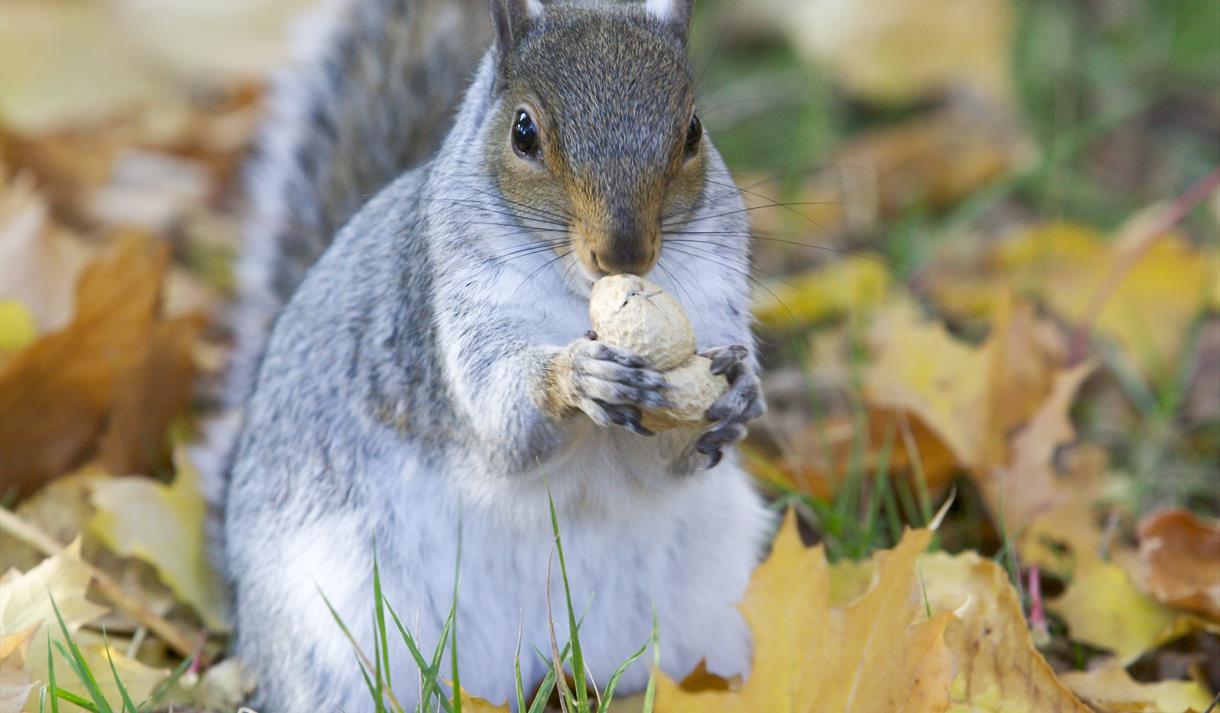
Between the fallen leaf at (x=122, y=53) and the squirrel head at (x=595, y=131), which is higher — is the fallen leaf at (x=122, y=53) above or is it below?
below

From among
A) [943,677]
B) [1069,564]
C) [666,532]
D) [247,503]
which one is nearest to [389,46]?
[247,503]

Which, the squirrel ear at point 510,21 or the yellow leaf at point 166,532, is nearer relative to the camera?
the squirrel ear at point 510,21

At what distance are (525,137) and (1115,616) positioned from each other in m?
0.93

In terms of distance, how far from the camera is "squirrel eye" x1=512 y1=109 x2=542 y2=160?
1515mm

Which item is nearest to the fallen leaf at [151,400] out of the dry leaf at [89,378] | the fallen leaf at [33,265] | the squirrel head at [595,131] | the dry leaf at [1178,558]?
the dry leaf at [89,378]

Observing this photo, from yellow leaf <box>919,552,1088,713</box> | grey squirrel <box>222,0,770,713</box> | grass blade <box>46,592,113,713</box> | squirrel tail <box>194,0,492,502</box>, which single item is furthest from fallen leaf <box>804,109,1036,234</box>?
grass blade <box>46,592,113,713</box>

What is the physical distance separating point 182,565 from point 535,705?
718mm

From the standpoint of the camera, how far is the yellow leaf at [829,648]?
4.61 ft

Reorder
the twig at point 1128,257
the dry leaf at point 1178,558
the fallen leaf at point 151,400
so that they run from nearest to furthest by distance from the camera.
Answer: the dry leaf at point 1178,558 < the fallen leaf at point 151,400 < the twig at point 1128,257

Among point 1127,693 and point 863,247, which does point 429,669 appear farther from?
point 863,247

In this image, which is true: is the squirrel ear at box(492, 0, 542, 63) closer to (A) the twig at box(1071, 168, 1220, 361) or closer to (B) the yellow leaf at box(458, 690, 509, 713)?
(B) the yellow leaf at box(458, 690, 509, 713)

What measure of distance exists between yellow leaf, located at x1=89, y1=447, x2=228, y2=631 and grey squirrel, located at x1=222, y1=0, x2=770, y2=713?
70 millimetres

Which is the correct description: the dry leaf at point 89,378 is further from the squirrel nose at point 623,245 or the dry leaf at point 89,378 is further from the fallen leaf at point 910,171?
the fallen leaf at point 910,171

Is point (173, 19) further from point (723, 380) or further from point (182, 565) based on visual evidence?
point (723, 380)
